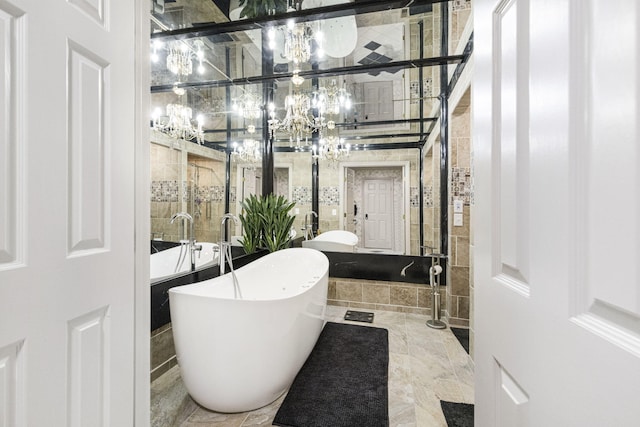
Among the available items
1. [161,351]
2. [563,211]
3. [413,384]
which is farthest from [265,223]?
[563,211]

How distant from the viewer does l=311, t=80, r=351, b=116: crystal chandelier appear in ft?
10.0

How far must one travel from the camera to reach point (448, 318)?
2.95 m

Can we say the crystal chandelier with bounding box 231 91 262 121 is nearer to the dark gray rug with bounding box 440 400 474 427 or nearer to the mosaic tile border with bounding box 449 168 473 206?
the mosaic tile border with bounding box 449 168 473 206

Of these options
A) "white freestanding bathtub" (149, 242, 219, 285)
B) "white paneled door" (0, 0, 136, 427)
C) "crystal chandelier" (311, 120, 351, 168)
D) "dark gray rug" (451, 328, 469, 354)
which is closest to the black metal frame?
"crystal chandelier" (311, 120, 351, 168)

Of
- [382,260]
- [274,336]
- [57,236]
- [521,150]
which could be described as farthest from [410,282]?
[57,236]

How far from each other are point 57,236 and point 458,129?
119 inches

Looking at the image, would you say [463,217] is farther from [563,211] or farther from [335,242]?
[563,211]

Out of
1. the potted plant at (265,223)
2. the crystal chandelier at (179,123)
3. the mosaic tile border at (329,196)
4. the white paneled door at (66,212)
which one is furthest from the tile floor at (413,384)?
the crystal chandelier at (179,123)

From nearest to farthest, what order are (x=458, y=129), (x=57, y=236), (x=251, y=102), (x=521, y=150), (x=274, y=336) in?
(x=521, y=150) < (x=57, y=236) < (x=274, y=336) < (x=458, y=129) < (x=251, y=102)

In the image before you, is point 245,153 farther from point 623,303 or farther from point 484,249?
point 623,303

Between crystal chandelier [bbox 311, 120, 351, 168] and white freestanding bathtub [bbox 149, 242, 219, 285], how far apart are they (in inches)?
69.4

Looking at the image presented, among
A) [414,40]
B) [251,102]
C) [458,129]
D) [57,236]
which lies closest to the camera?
[57,236]

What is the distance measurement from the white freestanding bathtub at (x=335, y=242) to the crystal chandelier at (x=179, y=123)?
1.82 metres

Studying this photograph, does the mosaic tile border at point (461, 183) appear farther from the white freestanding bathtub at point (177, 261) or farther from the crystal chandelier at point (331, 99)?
the white freestanding bathtub at point (177, 261)
